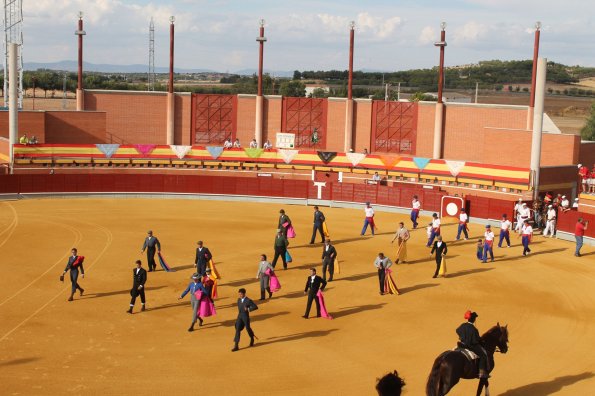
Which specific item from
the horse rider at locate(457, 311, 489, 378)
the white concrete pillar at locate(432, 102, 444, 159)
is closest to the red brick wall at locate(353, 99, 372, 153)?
the white concrete pillar at locate(432, 102, 444, 159)

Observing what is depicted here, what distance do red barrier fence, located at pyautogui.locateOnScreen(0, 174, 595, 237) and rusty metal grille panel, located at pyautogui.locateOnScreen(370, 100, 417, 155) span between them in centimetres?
915

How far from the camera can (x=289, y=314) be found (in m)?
21.6

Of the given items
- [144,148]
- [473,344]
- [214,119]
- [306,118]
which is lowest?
[473,344]

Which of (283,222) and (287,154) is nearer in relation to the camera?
(283,222)

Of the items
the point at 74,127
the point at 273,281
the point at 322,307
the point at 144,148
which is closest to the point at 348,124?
the point at 144,148

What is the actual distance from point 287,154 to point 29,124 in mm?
17166

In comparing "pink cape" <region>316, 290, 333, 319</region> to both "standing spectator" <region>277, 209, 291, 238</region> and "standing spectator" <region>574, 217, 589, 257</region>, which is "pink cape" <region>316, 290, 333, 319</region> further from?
"standing spectator" <region>574, 217, 589, 257</region>

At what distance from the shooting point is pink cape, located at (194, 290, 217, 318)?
19703 mm

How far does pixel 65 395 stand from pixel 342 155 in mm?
36513

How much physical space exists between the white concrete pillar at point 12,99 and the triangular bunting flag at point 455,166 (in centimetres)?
2517

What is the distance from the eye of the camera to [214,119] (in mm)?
57531

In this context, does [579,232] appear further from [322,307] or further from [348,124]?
[348,124]

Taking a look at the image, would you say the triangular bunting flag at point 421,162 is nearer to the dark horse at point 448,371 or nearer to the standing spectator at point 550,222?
the standing spectator at point 550,222

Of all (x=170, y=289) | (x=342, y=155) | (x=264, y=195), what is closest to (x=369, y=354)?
(x=170, y=289)
